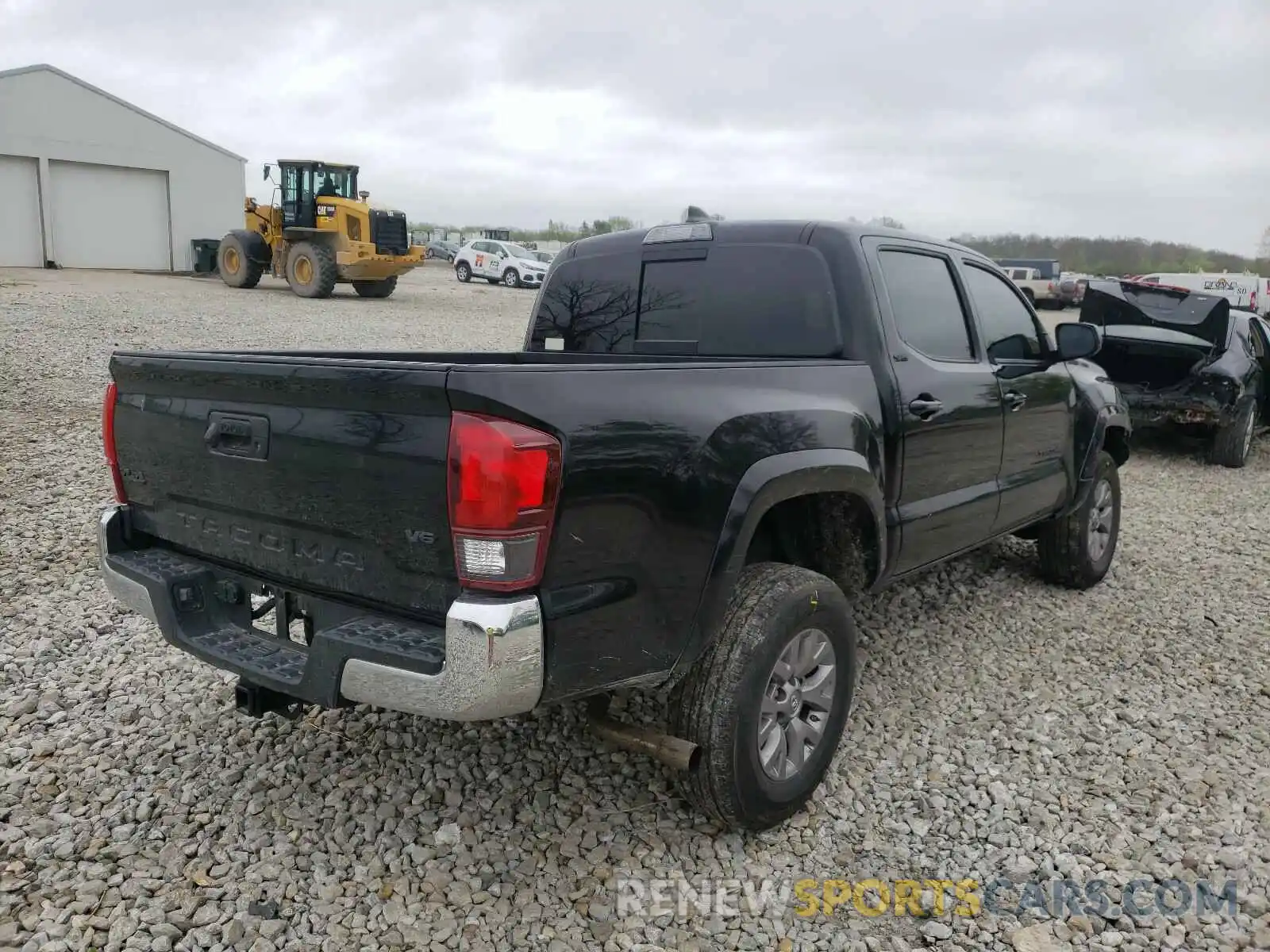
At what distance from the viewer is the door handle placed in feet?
12.0

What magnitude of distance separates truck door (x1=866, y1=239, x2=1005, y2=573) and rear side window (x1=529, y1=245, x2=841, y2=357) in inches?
11.8

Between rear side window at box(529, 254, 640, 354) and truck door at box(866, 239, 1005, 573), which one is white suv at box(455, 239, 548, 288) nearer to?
rear side window at box(529, 254, 640, 354)

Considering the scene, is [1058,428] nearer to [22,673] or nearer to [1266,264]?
[22,673]

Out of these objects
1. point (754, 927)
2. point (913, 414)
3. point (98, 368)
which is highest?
point (913, 414)

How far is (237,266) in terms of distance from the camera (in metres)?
22.2

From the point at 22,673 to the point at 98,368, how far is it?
7429mm

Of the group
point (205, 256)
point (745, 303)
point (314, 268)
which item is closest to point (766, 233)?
point (745, 303)

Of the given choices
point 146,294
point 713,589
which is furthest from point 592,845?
point 146,294

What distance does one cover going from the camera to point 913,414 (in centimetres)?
364

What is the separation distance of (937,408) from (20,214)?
29206 mm

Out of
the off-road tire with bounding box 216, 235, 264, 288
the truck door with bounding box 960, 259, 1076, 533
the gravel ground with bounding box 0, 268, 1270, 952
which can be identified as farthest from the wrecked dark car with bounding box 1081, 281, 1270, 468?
the off-road tire with bounding box 216, 235, 264, 288

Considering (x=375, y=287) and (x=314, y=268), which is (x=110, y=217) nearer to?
(x=375, y=287)

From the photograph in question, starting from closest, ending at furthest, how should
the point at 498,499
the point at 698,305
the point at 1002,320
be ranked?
the point at 498,499 → the point at 698,305 → the point at 1002,320

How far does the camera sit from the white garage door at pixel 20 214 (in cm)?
2539
